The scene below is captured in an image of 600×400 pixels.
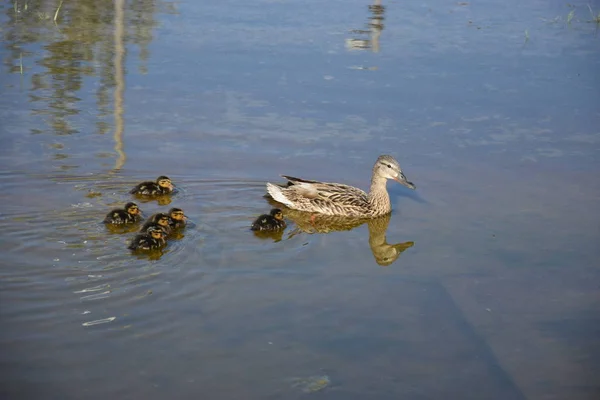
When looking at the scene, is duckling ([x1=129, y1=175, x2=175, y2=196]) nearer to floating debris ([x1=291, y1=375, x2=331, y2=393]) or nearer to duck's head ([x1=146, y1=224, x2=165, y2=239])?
duck's head ([x1=146, y1=224, x2=165, y2=239])

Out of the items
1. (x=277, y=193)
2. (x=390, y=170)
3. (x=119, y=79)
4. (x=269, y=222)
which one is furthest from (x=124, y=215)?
(x=119, y=79)

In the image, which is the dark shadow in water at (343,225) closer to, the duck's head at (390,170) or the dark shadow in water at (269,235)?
the dark shadow in water at (269,235)

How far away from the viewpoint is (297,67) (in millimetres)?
12398

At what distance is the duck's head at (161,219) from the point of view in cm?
720

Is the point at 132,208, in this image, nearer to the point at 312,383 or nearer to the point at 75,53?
the point at 312,383

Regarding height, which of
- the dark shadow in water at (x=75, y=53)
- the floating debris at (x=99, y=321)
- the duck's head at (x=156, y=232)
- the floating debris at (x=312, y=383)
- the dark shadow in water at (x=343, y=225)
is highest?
the dark shadow in water at (x=75, y=53)

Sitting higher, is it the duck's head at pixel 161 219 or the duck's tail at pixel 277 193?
the duck's head at pixel 161 219

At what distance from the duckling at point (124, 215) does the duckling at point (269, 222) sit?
3.05 ft

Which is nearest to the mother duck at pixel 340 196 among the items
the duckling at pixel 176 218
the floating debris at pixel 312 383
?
the duckling at pixel 176 218

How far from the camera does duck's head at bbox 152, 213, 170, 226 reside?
7201mm

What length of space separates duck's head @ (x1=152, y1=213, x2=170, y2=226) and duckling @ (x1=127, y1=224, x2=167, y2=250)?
4.4 inches

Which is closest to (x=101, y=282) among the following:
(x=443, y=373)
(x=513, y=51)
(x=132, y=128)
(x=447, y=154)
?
(x=443, y=373)

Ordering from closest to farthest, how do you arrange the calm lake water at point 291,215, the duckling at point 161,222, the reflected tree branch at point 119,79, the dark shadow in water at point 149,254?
the calm lake water at point 291,215
the dark shadow in water at point 149,254
the duckling at point 161,222
the reflected tree branch at point 119,79

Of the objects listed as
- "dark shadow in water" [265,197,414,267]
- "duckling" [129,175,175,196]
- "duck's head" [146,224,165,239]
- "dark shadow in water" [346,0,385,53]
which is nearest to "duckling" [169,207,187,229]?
"duck's head" [146,224,165,239]
